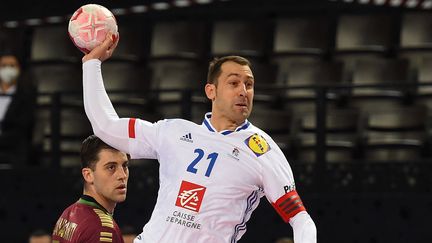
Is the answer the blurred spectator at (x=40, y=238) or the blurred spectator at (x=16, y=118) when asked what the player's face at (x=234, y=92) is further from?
the blurred spectator at (x=16, y=118)

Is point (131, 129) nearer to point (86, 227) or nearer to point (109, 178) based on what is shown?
point (109, 178)

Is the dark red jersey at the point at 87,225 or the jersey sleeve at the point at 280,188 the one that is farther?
the dark red jersey at the point at 87,225

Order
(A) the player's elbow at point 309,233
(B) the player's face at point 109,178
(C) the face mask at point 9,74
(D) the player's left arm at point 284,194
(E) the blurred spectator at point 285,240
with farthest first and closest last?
(C) the face mask at point 9,74 < (E) the blurred spectator at point 285,240 < (B) the player's face at point 109,178 < (D) the player's left arm at point 284,194 < (A) the player's elbow at point 309,233

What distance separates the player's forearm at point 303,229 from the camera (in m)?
5.77

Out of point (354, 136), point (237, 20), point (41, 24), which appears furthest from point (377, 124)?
point (41, 24)

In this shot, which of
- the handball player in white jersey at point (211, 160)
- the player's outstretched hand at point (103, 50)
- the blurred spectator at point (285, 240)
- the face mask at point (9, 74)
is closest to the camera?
the handball player in white jersey at point (211, 160)

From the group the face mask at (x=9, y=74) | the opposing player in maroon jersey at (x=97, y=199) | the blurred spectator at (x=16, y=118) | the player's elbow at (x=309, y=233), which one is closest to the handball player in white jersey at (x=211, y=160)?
the player's elbow at (x=309, y=233)

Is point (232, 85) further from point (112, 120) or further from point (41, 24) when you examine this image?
point (41, 24)

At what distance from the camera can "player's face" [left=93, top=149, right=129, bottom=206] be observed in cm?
639

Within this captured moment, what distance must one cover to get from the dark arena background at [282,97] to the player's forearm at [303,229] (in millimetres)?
5310

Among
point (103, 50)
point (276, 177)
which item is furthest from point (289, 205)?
point (103, 50)

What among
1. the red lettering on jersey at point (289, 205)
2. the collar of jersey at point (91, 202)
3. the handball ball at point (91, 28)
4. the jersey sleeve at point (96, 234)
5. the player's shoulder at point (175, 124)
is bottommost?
the jersey sleeve at point (96, 234)

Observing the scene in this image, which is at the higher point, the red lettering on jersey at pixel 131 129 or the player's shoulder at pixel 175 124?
the player's shoulder at pixel 175 124

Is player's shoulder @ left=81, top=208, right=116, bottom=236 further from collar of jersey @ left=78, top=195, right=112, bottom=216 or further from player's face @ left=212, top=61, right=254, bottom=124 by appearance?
player's face @ left=212, top=61, right=254, bottom=124
